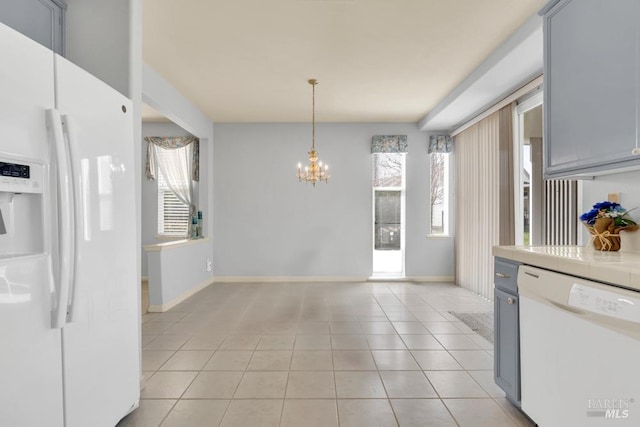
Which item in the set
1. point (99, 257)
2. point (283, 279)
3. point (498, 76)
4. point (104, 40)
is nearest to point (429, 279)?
point (283, 279)

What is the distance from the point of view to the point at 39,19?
191 centimetres

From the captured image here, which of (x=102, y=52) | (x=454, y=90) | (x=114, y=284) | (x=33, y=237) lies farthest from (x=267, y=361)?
(x=454, y=90)

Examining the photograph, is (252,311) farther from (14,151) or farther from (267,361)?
(14,151)

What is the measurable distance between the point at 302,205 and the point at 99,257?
4.44 metres

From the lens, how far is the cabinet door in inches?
75.9

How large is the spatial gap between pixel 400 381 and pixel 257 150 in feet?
15.0

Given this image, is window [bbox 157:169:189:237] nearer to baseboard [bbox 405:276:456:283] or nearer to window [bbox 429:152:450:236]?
baseboard [bbox 405:276:456:283]

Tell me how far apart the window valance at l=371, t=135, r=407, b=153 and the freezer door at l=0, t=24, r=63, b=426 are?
196 inches

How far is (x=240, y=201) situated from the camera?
19.6 ft

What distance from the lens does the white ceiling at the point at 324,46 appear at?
8.74ft

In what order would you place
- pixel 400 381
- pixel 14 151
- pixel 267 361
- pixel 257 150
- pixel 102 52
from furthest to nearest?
pixel 257 150, pixel 267 361, pixel 400 381, pixel 102 52, pixel 14 151

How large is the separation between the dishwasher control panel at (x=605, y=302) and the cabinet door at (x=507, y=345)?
1.74 ft

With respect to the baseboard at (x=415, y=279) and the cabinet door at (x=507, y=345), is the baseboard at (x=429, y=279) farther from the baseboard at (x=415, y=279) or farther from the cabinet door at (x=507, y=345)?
the cabinet door at (x=507, y=345)

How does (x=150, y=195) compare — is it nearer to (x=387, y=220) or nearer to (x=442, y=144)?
(x=387, y=220)
